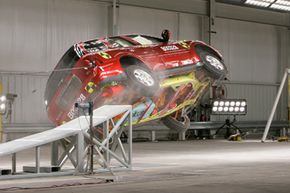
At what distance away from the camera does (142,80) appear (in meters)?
15.9

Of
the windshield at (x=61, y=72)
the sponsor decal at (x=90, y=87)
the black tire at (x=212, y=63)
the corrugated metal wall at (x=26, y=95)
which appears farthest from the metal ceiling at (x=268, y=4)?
the sponsor decal at (x=90, y=87)

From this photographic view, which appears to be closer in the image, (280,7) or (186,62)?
(186,62)

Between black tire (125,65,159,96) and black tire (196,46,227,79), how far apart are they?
1.51 meters

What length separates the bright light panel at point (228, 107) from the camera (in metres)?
29.8

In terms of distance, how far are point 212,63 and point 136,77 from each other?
2258 millimetres

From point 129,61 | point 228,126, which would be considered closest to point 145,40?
point 129,61

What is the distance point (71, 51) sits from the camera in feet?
55.4

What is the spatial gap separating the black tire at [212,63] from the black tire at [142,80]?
151cm

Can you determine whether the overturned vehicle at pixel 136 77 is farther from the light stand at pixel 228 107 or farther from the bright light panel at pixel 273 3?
the bright light panel at pixel 273 3

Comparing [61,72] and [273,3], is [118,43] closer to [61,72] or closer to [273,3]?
[61,72]

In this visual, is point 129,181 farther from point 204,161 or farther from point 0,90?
point 0,90

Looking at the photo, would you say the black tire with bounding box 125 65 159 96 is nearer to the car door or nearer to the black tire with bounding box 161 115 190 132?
the car door

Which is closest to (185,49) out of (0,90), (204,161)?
(204,161)

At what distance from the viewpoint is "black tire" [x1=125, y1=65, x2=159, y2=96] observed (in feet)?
52.0
